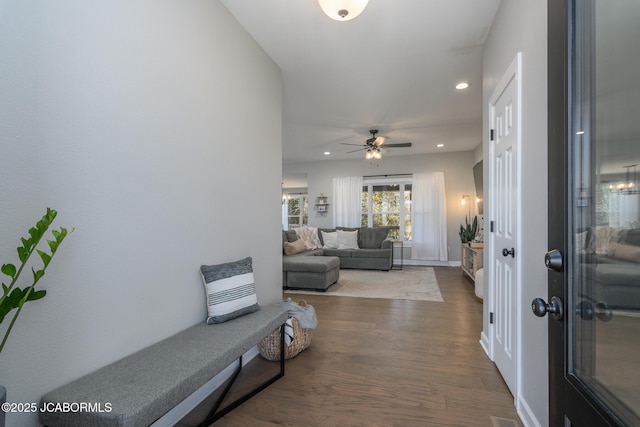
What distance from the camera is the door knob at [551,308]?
2.56ft

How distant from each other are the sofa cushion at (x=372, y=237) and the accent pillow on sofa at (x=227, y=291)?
Answer: 5139mm

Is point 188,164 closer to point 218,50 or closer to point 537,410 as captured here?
point 218,50

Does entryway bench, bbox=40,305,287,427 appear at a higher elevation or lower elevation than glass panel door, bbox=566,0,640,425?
lower

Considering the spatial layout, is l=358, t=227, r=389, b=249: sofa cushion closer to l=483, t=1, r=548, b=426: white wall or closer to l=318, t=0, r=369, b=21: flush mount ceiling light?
l=483, t=1, r=548, b=426: white wall

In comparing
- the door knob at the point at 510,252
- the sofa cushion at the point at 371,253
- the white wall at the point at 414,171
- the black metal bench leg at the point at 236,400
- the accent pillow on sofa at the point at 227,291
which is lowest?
the black metal bench leg at the point at 236,400

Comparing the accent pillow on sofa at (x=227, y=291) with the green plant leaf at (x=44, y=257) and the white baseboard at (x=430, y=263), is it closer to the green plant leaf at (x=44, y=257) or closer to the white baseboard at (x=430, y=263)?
the green plant leaf at (x=44, y=257)

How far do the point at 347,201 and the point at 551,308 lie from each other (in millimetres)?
7036

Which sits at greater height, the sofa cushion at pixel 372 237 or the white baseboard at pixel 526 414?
the sofa cushion at pixel 372 237

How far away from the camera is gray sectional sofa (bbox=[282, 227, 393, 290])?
4.74 m

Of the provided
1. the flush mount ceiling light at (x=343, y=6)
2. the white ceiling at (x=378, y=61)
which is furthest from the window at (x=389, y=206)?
the flush mount ceiling light at (x=343, y=6)

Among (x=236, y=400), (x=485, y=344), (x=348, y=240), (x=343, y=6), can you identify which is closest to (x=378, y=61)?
(x=343, y=6)

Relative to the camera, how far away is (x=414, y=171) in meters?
7.38

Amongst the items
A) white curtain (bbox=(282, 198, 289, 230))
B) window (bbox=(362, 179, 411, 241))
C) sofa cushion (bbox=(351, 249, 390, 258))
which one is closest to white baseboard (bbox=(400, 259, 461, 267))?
window (bbox=(362, 179, 411, 241))

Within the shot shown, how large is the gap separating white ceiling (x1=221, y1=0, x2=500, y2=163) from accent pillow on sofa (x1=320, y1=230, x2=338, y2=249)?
284 cm
